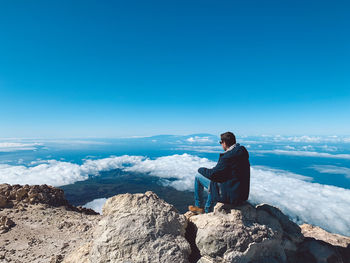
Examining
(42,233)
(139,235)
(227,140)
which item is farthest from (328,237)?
(42,233)

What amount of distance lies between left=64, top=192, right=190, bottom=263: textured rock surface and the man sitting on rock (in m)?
1.83

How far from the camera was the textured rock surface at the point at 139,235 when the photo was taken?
548 cm

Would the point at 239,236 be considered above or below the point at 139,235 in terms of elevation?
below

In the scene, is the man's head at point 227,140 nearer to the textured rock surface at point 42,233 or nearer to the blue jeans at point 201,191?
the blue jeans at point 201,191

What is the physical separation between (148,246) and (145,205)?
5.02 ft

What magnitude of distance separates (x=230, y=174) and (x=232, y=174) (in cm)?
6

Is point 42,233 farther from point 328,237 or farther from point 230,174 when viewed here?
point 328,237

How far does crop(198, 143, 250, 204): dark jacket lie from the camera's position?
5.83m

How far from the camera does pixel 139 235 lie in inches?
229

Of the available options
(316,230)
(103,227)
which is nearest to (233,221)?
(103,227)

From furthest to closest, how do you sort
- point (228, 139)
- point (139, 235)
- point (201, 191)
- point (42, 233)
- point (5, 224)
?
point (5, 224) → point (42, 233) → point (201, 191) → point (228, 139) → point (139, 235)

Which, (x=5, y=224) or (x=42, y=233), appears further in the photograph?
(x=5, y=224)

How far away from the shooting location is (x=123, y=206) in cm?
697

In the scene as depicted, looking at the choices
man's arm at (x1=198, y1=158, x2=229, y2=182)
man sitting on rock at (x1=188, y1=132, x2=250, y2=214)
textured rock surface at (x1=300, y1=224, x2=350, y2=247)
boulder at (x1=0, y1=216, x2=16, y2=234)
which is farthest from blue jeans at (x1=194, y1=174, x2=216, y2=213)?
boulder at (x1=0, y1=216, x2=16, y2=234)
